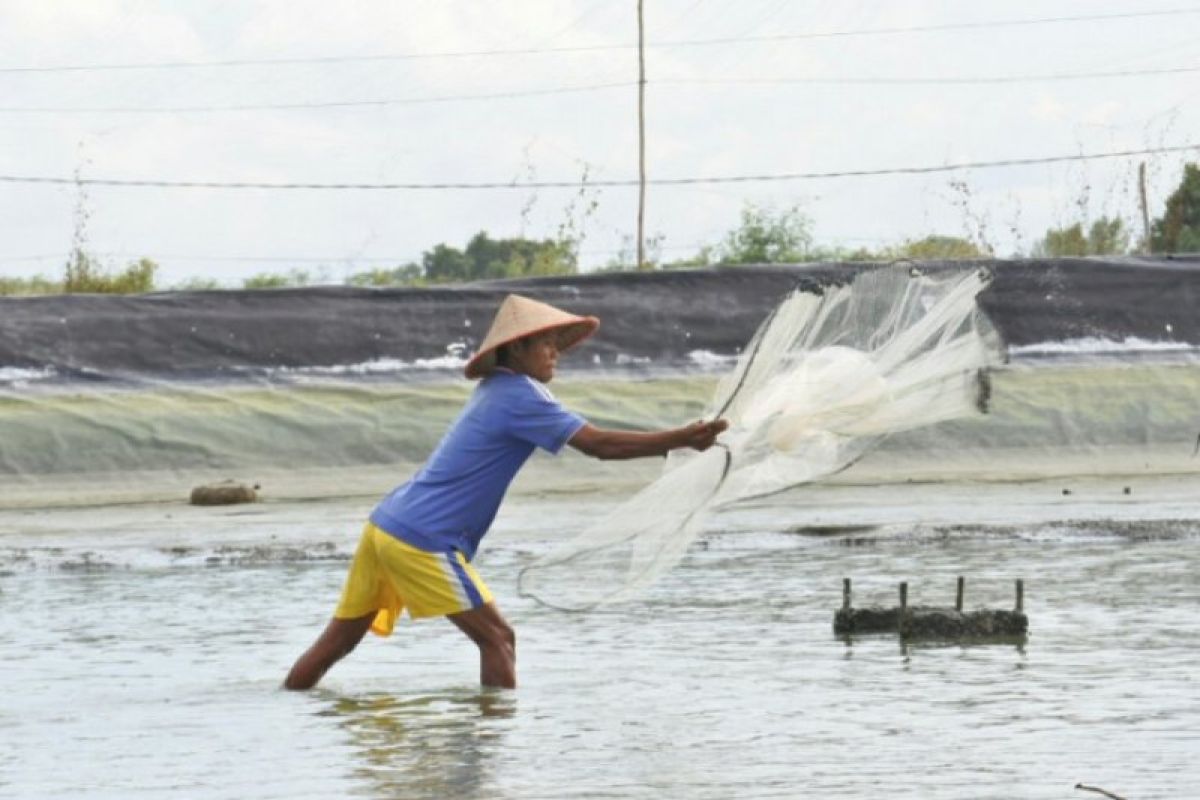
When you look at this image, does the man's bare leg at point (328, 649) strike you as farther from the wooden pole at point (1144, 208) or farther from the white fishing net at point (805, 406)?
Answer: the wooden pole at point (1144, 208)

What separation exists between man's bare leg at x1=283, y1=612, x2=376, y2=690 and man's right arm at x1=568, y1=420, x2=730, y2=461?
108cm

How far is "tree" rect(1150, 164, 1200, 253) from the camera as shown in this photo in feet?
122

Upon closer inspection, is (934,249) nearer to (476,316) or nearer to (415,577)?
(476,316)

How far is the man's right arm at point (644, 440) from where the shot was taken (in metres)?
8.25

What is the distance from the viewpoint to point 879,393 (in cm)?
879

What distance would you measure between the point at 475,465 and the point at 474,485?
7 centimetres

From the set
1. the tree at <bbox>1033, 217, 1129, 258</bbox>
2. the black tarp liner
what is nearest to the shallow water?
the black tarp liner

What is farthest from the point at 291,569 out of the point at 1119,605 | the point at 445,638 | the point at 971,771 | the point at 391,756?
the point at 971,771

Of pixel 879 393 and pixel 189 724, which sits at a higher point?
pixel 879 393

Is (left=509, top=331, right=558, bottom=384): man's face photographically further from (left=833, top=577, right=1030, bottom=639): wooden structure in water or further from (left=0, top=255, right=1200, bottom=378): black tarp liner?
(left=0, top=255, right=1200, bottom=378): black tarp liner

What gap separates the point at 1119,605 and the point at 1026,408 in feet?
32.2

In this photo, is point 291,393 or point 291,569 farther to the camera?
point 291,393

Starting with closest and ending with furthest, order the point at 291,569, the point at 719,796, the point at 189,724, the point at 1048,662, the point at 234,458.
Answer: the point at 719,796
the point at 189,724
the point at 1048,662
the point at 291,569
the point at 234,458

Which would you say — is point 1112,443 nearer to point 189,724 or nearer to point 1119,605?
point 1119,605
